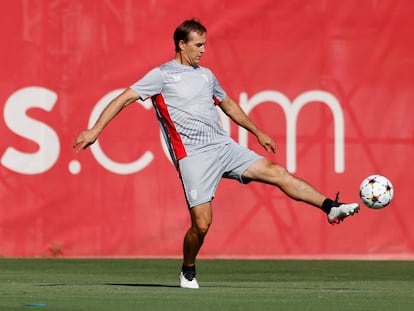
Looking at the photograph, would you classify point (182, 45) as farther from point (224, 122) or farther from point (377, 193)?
point (224, 122)

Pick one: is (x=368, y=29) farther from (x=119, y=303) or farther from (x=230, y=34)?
(x=119, y=303)

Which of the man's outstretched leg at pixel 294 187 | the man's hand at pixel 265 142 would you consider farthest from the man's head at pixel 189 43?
the man's outstretched leg at pixel 294 187

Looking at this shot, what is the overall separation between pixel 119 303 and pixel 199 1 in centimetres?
623

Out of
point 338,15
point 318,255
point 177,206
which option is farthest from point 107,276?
point 338,15

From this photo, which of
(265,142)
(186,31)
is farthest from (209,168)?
(186,31)

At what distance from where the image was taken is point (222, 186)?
14.6 meters

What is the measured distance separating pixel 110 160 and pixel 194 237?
158 inches

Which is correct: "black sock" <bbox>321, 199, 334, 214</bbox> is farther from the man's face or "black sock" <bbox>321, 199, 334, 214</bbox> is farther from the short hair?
the short hair

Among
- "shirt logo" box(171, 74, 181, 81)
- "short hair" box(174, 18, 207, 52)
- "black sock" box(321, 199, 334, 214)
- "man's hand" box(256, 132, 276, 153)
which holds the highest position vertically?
"short hair" box(174, 18, 207, 52)

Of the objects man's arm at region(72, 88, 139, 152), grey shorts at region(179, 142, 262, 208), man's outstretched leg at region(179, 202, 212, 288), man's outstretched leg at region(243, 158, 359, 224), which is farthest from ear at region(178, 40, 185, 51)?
man's outstretched leg at region(179, 202, 212, 288)

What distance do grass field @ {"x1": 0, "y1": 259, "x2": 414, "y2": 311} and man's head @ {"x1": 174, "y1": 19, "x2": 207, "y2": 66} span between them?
190cm

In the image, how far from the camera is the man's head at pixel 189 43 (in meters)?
10.7

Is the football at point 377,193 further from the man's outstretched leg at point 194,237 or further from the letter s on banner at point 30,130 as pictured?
the letter s on banner at point 30,130

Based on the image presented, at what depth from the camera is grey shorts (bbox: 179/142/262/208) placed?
10.6m
